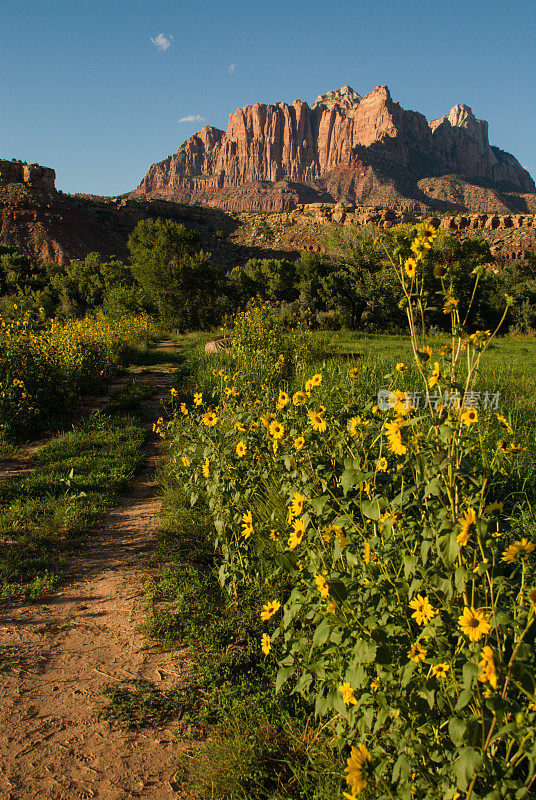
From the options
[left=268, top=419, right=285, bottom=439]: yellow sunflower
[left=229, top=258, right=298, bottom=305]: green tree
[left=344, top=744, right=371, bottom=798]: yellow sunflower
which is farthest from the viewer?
[left=229, top=258, right=298, bottom=305]: green tree

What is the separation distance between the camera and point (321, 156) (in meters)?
127

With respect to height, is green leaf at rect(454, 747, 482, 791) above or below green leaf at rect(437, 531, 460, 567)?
below

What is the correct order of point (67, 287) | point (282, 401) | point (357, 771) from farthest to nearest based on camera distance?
point (67, 287) < point (282, 401) < point (357, 771)

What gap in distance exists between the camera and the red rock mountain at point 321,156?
110 meters

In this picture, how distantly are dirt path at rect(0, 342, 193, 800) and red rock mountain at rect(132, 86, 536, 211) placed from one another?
11051cm

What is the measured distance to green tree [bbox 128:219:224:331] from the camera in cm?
1872

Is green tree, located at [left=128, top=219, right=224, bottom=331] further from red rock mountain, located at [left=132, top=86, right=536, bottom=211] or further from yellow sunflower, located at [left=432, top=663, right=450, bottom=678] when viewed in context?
red rock mountain, located at [left=132, top=86, right=536, bottom=211]

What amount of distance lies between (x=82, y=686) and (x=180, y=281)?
58.6 ft

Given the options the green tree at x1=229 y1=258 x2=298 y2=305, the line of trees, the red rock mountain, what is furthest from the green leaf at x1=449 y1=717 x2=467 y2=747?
the red rock mountain

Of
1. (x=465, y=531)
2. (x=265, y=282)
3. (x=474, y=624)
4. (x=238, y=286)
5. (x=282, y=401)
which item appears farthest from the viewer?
(x=265, y=282)

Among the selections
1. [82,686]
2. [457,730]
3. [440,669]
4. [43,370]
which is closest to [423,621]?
[440,669]

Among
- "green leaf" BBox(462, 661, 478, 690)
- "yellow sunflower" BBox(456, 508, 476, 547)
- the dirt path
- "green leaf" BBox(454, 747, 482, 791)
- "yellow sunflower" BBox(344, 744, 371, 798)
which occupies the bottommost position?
the dirt path

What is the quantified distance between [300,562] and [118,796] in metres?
1.02

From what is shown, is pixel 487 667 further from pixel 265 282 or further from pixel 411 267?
pixel 265 282
